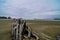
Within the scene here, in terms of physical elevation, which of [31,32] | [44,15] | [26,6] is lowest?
[31,32]

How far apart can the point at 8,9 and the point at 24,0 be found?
0.97ft

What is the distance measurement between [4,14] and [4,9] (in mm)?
80

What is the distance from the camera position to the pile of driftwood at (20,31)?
1922mm

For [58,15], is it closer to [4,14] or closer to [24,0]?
[24,0]

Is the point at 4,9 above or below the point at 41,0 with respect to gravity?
below

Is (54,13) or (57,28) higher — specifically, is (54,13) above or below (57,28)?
above

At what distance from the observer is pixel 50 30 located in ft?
6.57

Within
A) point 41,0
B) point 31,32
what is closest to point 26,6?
point 41,0

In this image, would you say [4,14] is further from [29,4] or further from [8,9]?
[29,4]

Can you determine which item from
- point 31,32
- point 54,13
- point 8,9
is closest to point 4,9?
point 8,9

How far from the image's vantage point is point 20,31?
1932 millimetres

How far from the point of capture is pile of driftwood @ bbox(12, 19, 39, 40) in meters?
1.92

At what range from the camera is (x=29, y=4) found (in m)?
2.02

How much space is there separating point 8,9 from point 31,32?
520 mm
